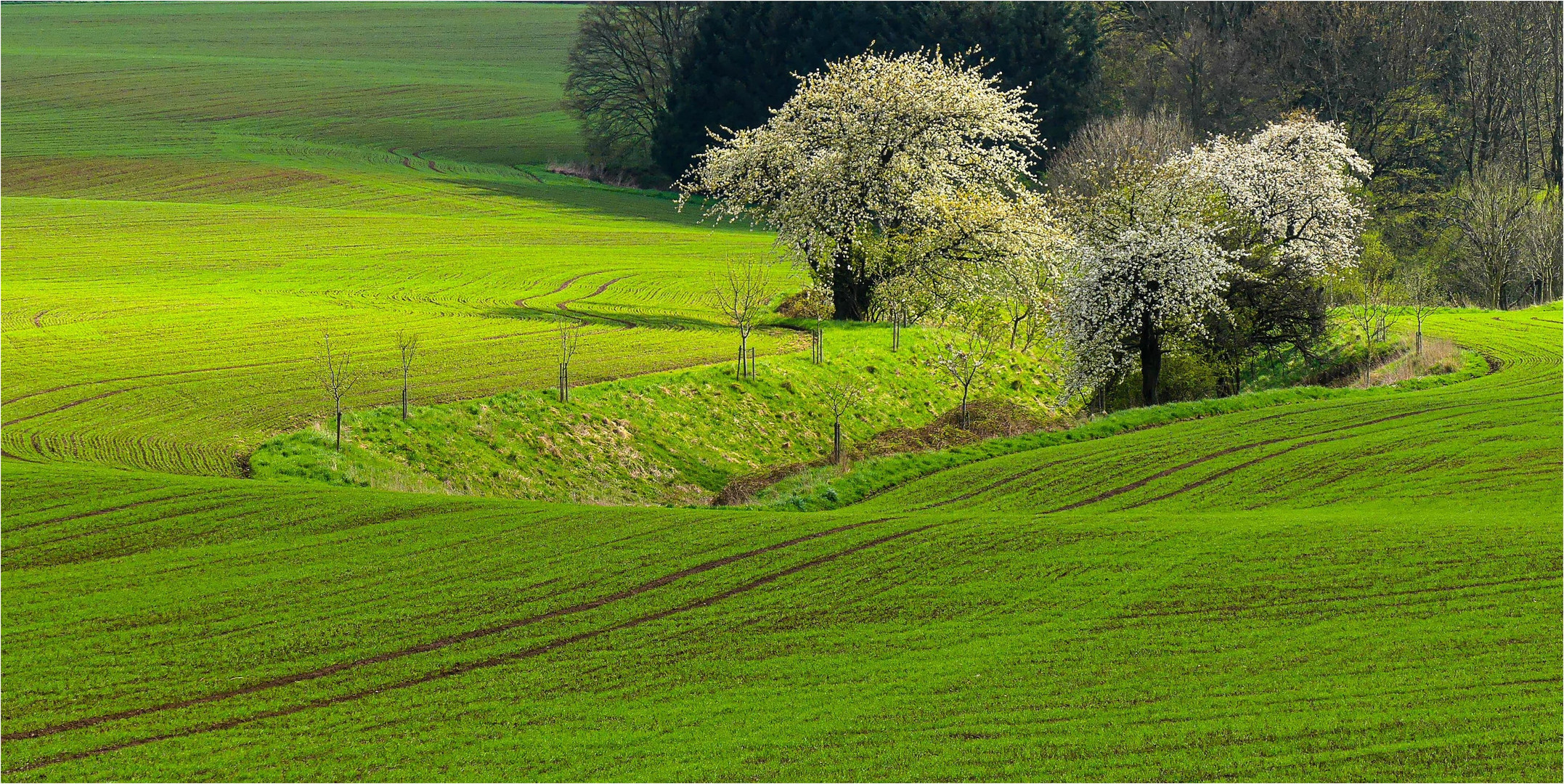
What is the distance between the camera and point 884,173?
57438 mm

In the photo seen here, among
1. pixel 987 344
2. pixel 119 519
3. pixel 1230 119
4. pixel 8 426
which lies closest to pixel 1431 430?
pixel 987 344

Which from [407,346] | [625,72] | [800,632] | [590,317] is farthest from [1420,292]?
[625,72]

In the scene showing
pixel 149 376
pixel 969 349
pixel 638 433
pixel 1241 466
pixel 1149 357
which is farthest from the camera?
pixel 969 349

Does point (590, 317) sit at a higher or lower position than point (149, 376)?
higher

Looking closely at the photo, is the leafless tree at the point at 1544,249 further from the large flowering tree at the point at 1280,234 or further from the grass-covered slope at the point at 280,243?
the grass-covered slope at the point at 280,243

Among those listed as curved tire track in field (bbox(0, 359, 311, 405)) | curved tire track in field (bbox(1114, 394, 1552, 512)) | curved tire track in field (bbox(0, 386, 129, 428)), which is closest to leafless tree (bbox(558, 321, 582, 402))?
curved tire track in field (bbox(0, 359, 311, 405))

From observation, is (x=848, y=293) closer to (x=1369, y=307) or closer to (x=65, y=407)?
(x=1369, y=307)

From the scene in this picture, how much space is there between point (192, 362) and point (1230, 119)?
82.0m

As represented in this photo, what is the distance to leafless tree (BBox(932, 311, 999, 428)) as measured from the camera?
178 ft

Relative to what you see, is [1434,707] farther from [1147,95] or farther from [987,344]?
[1147,95]

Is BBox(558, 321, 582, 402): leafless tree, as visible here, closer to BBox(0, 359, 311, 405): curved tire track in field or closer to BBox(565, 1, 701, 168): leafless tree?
BBox(0, 359, 311, 405): curved tire track in field

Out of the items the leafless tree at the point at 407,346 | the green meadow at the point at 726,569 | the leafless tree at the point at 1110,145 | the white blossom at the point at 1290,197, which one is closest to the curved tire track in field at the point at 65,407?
the green meadow at the point at 726,569

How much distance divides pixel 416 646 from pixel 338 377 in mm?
22353

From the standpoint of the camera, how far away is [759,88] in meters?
116
